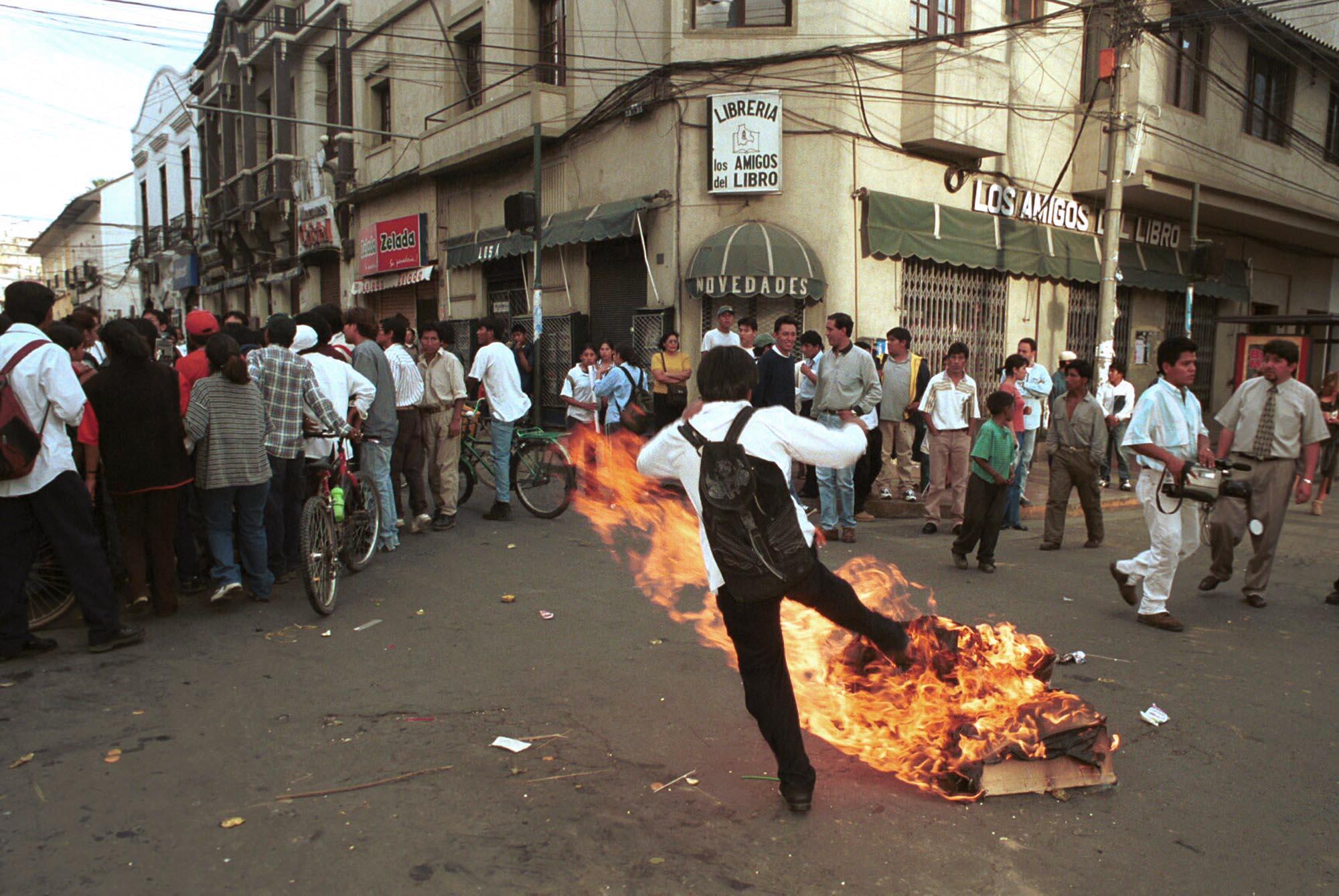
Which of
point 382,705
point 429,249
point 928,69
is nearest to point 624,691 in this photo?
point 382,705

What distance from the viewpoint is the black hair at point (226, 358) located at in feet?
19.0

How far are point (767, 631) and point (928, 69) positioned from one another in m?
12.1

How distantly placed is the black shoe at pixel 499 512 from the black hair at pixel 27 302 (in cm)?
467

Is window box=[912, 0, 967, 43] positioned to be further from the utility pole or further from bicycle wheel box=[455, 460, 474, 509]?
bicycle wheel box=[455, 460, 474, 509]

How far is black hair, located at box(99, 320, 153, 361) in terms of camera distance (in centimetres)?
545

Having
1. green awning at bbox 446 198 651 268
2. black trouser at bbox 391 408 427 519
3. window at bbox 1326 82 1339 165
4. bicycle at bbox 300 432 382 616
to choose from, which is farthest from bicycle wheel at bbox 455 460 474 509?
window at bbox 1326 82 1339 165

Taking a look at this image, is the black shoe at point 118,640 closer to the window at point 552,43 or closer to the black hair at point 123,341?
the black hair at point 123,341

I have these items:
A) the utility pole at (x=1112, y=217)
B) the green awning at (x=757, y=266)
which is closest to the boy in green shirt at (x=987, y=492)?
the green awning at (x=757, y=266)

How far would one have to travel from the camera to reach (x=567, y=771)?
12.2ft

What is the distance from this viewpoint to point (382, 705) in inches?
174

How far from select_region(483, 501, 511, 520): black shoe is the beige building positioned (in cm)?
499

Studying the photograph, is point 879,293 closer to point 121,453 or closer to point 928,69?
point 928,69

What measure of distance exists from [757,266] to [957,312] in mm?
4154

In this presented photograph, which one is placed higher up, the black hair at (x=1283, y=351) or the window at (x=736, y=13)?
the window at (x=736, y=13)
